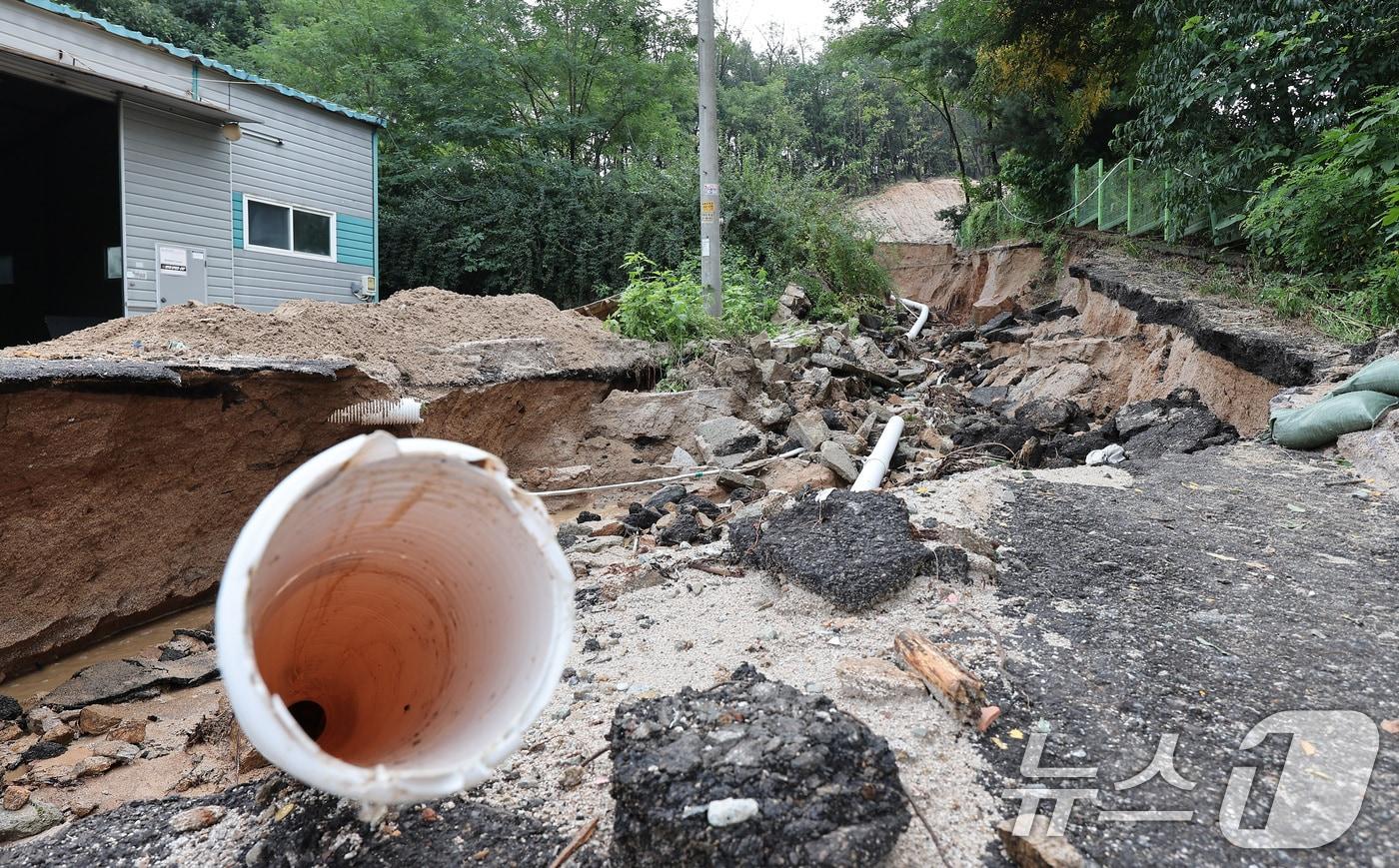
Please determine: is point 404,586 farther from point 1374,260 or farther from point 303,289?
point 303,289

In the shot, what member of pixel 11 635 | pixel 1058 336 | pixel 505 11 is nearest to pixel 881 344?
pixel 1058 336

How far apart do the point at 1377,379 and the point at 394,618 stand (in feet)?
19.0

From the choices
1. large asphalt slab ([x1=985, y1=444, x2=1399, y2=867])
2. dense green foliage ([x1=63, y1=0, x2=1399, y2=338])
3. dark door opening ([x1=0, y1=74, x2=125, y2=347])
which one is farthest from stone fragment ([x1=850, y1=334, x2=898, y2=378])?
dark door opening ([x1=0, y1=74, x2=125, y2=347])

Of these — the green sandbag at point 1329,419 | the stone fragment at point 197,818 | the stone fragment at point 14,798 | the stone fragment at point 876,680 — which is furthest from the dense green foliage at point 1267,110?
the stone fragment at point 14,798

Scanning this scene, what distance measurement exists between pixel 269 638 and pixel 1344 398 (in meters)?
5.90

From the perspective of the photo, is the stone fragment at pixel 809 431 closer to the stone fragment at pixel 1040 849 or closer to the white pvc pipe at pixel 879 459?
the white pvc pipe at pixel 879 459

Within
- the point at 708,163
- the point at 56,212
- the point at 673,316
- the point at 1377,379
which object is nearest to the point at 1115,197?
the point at 708,163

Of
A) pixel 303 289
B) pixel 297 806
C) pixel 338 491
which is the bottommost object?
pixel 297 806

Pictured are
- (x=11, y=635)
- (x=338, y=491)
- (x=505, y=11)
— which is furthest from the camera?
(x=505, y=11)

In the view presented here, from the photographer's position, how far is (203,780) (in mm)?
2600

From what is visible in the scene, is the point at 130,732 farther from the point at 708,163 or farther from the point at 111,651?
the point at 708,163

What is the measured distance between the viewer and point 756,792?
5.22ft

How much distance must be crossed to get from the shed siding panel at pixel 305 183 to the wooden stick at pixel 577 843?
11311 mm

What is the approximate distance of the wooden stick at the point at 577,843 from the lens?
68.8 inches
